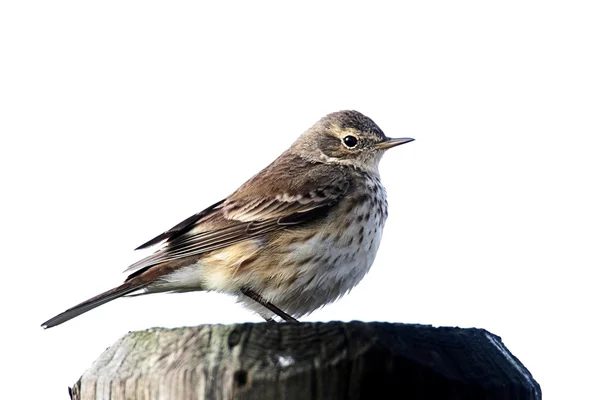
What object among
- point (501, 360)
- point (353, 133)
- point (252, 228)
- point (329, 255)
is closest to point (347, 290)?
point (329, 255)

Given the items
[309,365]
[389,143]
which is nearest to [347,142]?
[389,143]

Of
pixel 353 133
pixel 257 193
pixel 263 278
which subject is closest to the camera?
pixel 263 278

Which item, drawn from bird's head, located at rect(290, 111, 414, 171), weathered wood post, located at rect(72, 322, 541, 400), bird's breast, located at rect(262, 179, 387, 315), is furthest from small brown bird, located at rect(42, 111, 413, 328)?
weathered wood post, located at rect(72, 322, 541, 400)

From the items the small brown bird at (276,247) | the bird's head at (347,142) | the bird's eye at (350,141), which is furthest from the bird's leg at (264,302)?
the bird's eye at (350,141)

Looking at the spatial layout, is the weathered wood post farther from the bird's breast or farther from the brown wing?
the brown wing

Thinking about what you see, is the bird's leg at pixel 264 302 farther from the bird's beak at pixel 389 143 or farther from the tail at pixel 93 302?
the bird's beak at pixel 389 143

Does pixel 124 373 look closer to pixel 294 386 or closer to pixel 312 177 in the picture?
pixel 294 386
